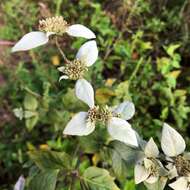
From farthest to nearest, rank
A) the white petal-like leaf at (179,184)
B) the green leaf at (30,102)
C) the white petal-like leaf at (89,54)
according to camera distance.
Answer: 1. the green leaf at (30,102)
2. the white petal-like leaf at (89,54)
3. the white petal-like leaf at (179,184)

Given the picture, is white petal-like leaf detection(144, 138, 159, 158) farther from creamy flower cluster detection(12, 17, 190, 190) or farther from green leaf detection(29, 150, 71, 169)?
green leaf detection(29, 150, 71, 169)

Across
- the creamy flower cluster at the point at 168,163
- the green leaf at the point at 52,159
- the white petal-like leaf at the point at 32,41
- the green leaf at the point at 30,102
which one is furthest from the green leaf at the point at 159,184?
the green leaf at the point at 30,102

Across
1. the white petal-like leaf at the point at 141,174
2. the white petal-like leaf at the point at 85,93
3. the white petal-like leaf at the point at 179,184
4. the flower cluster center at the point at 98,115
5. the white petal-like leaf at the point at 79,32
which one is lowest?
the white petal-like leaf at the point at 141,174

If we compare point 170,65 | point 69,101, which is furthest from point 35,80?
point 170,65

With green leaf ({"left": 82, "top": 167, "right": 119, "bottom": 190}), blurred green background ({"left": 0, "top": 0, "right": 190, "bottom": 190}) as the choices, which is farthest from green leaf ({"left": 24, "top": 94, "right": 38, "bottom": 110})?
green leaf ({"left": 82, "top": 167, "right": 119, "bottom": 190})

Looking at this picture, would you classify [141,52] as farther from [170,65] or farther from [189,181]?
[189,181]

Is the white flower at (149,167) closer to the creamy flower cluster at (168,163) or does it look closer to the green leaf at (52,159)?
the creamy flower cluster at (168,163)
